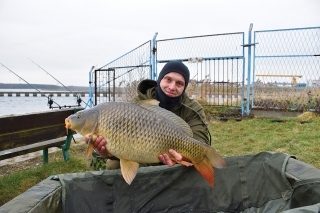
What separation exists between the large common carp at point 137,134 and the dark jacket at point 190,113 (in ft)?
1.55

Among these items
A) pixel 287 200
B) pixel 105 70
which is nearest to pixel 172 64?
pixel 287 200

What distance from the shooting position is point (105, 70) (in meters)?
7.25

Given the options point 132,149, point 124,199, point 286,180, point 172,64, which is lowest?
point 124,199

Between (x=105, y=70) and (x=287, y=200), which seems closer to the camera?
(x=287, y=200)

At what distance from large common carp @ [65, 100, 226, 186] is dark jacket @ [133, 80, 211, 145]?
0.47m

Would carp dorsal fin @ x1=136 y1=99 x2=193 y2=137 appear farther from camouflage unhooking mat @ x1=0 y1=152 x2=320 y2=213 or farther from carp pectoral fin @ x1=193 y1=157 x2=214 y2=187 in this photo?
camouflage unhooking mat @ x1=0 y1=152 x2=320 y2=213

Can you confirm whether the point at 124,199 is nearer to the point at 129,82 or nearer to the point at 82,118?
the point at 82,118

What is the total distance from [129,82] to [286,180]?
5048mm

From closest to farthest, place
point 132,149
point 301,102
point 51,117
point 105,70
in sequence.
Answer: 1. point 132,149
2. point 51,117
3. point 301,102
4. point 105,70

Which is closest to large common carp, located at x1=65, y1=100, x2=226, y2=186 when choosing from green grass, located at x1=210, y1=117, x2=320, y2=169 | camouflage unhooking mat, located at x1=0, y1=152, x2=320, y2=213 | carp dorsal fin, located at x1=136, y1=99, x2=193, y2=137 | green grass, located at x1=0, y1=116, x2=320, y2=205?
carp dorsal fin, located at x1=136, y1=99, x2=193, y2=137

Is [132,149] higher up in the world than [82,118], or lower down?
lower down

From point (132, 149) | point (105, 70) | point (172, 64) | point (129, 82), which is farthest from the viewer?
point (105, 70)

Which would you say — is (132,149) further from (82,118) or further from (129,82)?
(129,82)

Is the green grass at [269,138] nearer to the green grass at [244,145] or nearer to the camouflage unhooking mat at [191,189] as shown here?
A: the green grass at [244,145]
